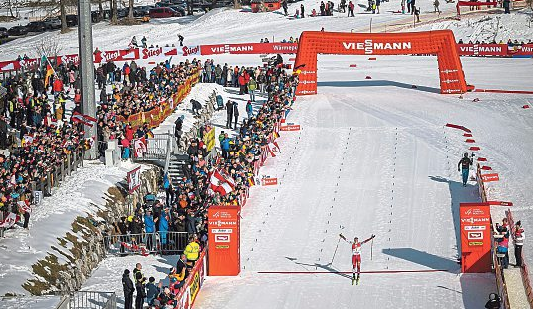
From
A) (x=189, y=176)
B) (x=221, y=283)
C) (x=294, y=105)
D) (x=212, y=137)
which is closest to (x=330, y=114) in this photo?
(x=294, y=105)

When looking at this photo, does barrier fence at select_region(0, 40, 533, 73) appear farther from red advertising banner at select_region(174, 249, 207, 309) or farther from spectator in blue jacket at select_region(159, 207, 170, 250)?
red advertising banner at select_region(174, 249, 207, 309)

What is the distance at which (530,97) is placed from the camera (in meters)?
46.4

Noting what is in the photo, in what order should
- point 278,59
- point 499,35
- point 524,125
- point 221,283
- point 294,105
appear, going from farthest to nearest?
1. point 499,35
2. point 278,59
3. point 294,105
4. point 524,125
5. point 221,283

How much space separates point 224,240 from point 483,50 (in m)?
36.0

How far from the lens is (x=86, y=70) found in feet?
111

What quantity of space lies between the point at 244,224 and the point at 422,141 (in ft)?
36.4

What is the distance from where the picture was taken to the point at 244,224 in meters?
28.9

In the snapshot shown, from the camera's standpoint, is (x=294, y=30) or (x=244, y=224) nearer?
(x=244, y=224)

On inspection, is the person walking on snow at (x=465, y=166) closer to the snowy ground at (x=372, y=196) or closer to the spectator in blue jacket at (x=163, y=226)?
the snowy ground at (x=372, y=196)

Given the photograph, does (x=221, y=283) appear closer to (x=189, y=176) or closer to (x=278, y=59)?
(x=189, y=176)

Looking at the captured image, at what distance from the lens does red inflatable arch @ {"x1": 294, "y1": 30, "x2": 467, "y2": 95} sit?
4744 centimetres

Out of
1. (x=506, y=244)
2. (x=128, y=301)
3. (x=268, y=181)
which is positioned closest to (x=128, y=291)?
(x=128, y=301)

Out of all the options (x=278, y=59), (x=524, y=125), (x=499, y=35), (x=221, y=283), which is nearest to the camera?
(x=221, y=283)

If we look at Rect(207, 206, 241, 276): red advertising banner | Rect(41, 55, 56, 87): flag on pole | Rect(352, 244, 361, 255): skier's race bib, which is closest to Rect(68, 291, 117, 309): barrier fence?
Rect(207, 206, 241, 276): red advertising banner
